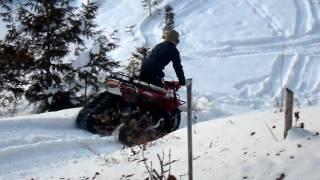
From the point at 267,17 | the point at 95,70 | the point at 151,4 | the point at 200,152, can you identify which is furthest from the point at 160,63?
the point at 151,4

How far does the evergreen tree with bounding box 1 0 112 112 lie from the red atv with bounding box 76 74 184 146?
6.48 metres

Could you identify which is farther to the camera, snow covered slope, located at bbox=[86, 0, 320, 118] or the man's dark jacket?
snow covered slope, located at bbox=[86, 0, 320, 118]

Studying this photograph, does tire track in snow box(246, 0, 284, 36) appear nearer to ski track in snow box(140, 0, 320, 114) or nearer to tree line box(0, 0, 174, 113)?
ski track in snow box(140, 0, 320, 114)

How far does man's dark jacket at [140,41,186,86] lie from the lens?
9.16 metres

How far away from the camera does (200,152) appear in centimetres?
520

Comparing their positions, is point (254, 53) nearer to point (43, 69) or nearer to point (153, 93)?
point (43, 69)

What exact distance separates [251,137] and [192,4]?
25.8 metres

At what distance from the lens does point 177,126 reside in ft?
30.9

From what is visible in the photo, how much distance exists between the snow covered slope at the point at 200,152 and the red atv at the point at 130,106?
405 mm

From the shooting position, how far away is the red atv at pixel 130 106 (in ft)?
29.8

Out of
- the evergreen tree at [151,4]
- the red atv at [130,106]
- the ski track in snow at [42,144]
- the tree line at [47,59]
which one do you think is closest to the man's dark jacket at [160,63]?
the red atv at [130,106]

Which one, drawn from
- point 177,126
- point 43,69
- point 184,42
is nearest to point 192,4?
point 184,42

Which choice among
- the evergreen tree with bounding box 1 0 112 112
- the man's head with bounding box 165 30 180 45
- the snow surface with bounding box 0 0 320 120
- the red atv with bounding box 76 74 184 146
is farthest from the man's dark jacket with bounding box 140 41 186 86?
the evergreen tree with bounding box 1 0 112 112

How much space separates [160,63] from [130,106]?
0.82 m
